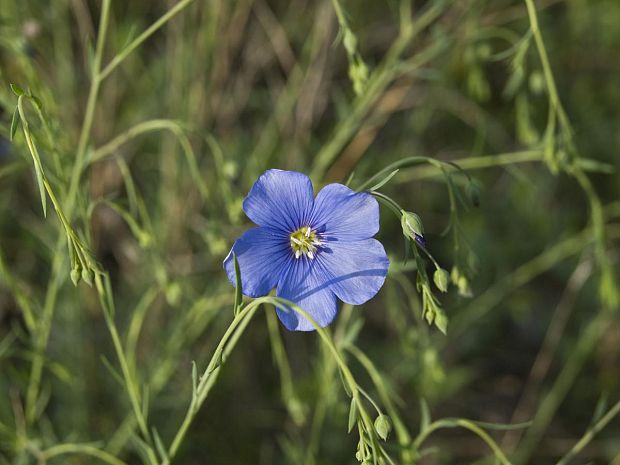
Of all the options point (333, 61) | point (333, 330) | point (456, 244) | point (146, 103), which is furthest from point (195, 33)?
point (456, 244)

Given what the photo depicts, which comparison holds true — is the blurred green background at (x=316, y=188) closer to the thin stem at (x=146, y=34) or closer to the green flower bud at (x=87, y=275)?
the thin stem at (x=146, y=34)

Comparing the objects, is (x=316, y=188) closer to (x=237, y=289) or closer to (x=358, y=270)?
(x=358, y=270)

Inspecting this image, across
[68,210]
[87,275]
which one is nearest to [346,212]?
[87,275]

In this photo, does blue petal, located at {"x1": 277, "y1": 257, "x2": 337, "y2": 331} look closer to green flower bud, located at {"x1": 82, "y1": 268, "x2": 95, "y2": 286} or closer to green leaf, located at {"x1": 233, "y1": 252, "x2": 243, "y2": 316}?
green leaf, located at {"x1": 233, "y1": 252, "x2": 243, "y2": 316}

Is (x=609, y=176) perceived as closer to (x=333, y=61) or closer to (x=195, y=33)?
(x=333, y=61)

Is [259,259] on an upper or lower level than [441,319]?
upper

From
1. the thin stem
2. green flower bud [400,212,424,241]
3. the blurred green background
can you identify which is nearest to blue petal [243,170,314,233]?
green flower bud [400,212,424,241]
